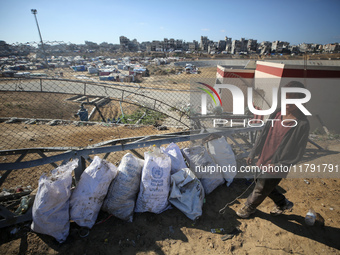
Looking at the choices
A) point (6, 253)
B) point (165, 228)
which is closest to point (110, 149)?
point (165, 228)

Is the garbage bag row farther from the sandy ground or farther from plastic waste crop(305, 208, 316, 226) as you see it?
plastic waste crop(305, 208, 316, 226)

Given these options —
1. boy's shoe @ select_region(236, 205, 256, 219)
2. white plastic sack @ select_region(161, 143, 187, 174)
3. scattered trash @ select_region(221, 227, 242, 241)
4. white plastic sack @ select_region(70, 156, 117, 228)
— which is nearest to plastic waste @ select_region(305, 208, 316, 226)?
boy's shoe @ select_region(236, 205, 256, 219)

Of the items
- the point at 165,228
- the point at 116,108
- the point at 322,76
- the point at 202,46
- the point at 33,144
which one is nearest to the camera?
the point at 165,228

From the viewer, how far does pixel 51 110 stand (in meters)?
9.20

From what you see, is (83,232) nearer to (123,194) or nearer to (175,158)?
(123,194)

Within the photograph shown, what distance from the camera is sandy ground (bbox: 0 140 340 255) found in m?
1.82

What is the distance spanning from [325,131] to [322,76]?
6.19ft

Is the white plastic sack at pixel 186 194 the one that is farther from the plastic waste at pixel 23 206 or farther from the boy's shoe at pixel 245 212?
the plastic waste at pixel 23 206

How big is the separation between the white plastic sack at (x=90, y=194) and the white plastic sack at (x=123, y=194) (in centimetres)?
10

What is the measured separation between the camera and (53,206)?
1750 mm

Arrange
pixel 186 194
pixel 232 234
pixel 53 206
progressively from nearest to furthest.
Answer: pixel 53 206 < pixel 232 234 < pixel 186 194

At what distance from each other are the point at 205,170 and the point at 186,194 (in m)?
0.55

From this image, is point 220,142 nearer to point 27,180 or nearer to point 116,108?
point 27,180

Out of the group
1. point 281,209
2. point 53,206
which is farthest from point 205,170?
point 53,206
